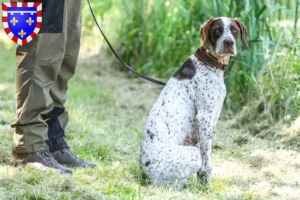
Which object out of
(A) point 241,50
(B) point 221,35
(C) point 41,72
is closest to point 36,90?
(C) point 41,72

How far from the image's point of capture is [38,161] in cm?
449

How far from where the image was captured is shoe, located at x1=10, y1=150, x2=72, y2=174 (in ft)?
14.6

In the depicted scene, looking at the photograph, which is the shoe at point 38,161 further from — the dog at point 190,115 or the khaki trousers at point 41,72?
the dog at point 190,115

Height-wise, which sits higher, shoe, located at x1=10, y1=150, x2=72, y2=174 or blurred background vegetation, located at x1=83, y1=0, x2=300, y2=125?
blurred background vegetation, located at x1=83, y1=0, x2=300, y2=125

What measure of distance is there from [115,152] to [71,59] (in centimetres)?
102

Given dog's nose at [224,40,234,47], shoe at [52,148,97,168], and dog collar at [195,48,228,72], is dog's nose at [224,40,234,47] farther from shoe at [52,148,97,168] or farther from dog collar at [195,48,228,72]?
shoe at [52,148,97,168]

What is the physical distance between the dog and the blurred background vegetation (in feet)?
4.41

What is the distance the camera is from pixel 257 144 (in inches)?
222

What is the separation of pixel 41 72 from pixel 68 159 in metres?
0.77

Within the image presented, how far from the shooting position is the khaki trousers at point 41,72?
432 centimetres

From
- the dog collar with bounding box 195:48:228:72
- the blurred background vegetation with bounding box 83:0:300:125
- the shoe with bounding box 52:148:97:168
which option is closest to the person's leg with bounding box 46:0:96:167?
the shoe with bounding box 52:148:97:168

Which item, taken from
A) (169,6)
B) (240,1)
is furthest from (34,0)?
(169,6)

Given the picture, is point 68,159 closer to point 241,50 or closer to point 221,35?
point 221,35

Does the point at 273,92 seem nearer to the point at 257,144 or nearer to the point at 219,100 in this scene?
the point at 257,144
